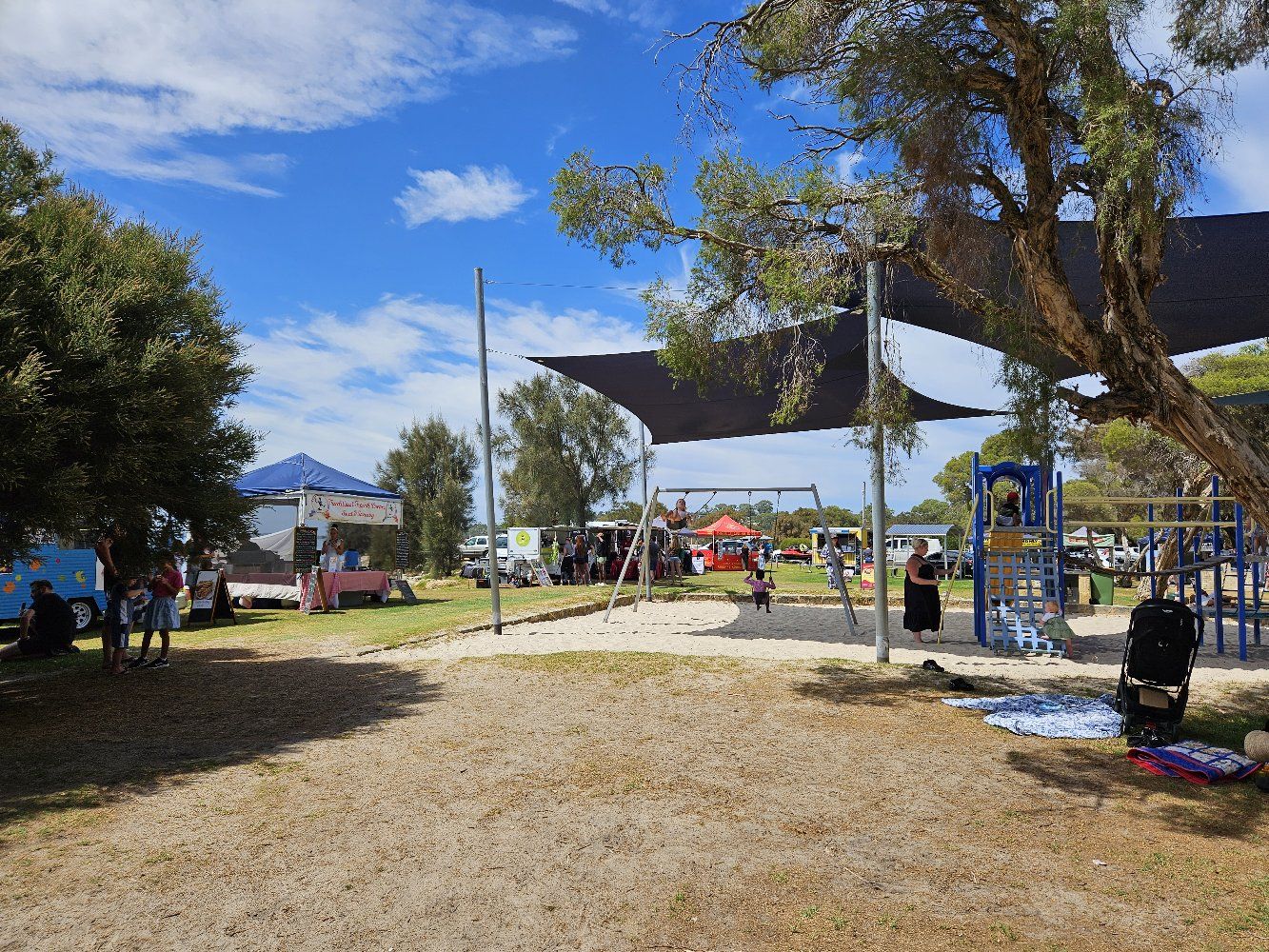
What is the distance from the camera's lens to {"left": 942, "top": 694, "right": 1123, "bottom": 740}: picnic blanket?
6.15m

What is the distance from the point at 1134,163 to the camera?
4676mm

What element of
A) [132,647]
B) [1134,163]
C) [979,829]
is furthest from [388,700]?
[1134,163]

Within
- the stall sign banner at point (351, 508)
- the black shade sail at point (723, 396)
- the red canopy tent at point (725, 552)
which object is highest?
the black shade sail at point (723, 396)

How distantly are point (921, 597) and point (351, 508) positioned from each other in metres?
13.4

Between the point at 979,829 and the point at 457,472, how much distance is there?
30.2m

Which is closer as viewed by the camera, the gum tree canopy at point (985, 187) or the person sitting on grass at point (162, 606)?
the gum tree canopy at point (985, 187)

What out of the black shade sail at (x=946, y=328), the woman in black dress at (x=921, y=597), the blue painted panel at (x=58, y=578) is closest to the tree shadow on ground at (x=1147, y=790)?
the black shade sail at (x=946, y=328)

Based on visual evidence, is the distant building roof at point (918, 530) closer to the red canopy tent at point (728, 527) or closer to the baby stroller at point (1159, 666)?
A: the red canopy tent at point (728, 527)

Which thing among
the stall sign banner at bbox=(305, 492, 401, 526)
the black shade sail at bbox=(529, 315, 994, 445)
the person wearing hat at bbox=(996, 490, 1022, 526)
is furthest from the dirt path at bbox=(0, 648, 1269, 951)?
the stall sign banner at bbox=(305, 492, 401, 526)

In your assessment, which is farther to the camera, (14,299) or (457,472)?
(457,472)

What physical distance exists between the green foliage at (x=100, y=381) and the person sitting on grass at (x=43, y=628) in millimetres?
3271

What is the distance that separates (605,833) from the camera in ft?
13.7

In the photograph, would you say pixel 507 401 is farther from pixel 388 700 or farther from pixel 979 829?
pixel 979 829

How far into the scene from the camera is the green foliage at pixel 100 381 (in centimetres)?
624
